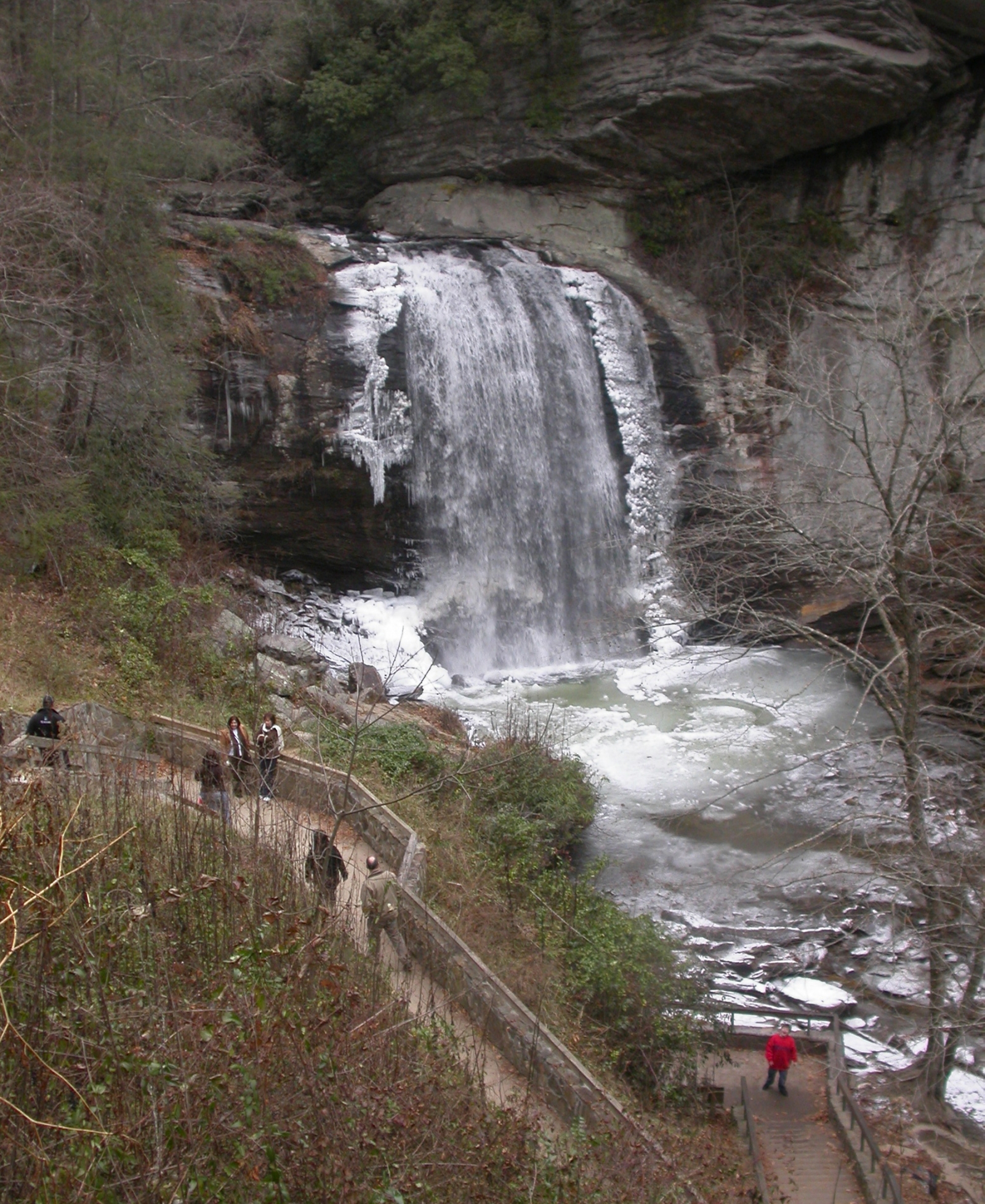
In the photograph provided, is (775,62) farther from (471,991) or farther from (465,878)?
(471,991)

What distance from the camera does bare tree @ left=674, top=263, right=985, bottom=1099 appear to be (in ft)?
30.8

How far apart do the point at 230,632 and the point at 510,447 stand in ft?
23.6

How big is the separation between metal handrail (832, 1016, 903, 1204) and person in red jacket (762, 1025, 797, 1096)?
429 mm

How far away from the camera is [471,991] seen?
7160 millimetres

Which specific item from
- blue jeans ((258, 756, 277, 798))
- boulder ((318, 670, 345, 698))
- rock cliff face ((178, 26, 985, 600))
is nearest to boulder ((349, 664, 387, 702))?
boulder ((318, 670, 345, 698))

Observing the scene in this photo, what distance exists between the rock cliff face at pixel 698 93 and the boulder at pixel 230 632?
12770mm

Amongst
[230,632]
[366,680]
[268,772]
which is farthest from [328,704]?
[268,772]

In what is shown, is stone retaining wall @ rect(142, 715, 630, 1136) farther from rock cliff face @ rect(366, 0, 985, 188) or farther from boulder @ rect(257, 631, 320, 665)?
rock cliff face @ rect(366, 0, 985, 188)

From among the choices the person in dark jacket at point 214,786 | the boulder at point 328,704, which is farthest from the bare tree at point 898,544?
the person in dark jacket at point 214,786

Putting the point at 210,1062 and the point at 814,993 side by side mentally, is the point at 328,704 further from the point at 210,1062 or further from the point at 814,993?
the point at 210,1062

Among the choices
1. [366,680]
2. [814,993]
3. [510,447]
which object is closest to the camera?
[814,993]

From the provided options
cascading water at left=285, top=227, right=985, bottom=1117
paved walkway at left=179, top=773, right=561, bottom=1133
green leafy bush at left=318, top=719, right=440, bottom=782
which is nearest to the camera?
paved walkway at left=179, top=773, right=561, bottom=1133

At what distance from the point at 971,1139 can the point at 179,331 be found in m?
14.3

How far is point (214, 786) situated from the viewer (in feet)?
25.1
